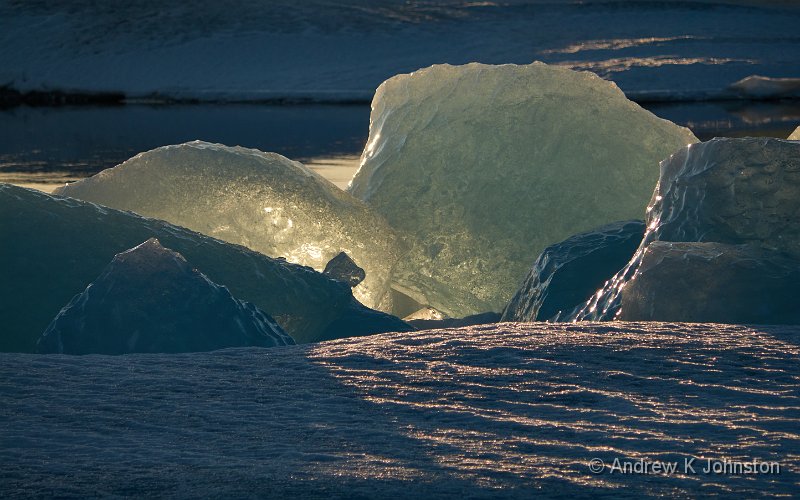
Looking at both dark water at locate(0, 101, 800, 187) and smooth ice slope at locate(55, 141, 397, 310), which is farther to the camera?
dark water at locate(0, 101, 800, 187)

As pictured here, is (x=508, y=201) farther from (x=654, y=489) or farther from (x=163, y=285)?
(x=654, y=489)

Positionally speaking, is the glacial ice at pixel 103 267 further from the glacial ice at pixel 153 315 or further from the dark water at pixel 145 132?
the dark water at pixel 145 132

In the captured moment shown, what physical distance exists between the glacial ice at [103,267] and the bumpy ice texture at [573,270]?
42cm

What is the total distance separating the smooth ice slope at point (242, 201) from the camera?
368cm

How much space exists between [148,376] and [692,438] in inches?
30.9

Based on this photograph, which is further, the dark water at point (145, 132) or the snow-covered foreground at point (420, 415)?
the dark water at point (145, 132)

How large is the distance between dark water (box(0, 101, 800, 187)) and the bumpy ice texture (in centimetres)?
532

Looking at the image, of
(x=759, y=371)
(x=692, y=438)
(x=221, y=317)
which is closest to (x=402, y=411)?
(x=692, y=438)

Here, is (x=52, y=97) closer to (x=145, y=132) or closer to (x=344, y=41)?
(x=344, y=41)

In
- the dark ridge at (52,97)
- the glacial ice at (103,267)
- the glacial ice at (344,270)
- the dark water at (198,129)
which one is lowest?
the dark ridge at (52,97)

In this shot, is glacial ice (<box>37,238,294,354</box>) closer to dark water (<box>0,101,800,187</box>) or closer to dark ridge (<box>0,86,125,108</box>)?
dark water (<box>0,101,800,187</box>)

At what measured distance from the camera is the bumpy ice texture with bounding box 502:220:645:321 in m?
3.19

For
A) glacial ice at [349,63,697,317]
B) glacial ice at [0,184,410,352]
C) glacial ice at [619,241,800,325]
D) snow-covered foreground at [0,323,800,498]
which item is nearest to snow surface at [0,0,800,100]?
glacial ice at [349,63,697,317]

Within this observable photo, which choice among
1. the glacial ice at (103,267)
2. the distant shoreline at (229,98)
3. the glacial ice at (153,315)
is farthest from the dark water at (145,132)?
the glacial ice at (153,315)
